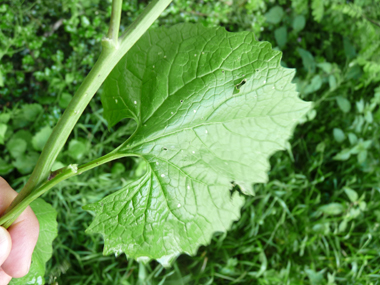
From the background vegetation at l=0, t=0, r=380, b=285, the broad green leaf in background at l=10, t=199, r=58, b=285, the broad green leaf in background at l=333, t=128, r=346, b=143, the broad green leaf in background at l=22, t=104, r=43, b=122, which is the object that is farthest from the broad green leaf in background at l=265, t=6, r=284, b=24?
the broad green leaf in background at l=10, t=199, r=58, b=285

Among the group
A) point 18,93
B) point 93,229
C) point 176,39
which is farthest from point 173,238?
point 18,93


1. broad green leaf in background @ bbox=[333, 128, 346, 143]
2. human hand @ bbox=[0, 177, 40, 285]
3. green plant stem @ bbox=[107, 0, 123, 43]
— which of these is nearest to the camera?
green plant stem @ bbox=[107, 0, 123, 43]

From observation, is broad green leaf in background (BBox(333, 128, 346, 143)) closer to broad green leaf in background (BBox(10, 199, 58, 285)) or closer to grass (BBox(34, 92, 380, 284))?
grass (BBox(34, 92, 380, 284))

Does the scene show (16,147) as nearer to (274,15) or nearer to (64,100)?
(64,100)

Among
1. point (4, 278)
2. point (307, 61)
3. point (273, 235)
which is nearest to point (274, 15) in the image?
point (307, 61)

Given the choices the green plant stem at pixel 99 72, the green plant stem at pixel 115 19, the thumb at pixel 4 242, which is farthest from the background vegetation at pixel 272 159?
the green plant stem at pixel 115 19
